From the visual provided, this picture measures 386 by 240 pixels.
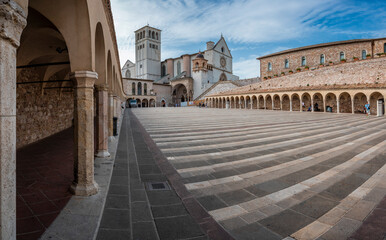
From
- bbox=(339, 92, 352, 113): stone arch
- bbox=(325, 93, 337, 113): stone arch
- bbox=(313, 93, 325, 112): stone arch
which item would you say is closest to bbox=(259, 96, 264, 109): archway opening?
bbox=(313, 93, 325, 112): stone arch

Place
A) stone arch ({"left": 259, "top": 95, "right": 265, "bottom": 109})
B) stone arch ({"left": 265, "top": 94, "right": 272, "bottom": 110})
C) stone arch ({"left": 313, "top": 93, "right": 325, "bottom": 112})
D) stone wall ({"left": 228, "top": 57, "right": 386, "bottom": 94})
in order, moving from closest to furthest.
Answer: stone wall ({"left": 228, "top": 57, "right": 386, "bottom": 94})
stone arch ({"left": 313, "top": 93, "right": 325, "bottom": 112})
stone arch ({"left": 265, "top": 94, "right": 272, "bottom": 110})
stone arch ({"left": 259, "top": 95, "right": 265, "bottom": 109})

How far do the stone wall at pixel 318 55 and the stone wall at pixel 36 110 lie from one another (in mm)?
40483

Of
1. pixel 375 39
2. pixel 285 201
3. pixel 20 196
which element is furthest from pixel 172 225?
pixel 375 39

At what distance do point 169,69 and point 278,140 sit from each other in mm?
63685

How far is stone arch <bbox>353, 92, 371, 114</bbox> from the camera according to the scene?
24620mm

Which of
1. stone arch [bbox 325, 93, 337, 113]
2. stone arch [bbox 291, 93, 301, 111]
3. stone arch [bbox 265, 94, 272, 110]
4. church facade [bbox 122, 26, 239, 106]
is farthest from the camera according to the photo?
church facade [bbox 122, 26, 239, 106]

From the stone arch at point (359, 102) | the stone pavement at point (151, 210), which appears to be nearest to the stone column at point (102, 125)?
the stone pavement at point (151, 210)

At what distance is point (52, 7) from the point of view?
333 cm

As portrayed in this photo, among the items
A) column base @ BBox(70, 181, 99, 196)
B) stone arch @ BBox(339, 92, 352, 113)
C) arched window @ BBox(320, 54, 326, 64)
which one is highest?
arched window @ BBox(320, 54, 326, 64)

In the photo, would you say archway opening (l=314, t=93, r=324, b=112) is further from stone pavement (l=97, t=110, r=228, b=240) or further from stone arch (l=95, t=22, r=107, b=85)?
stone pavement (l=97, t=110, r=228, b=240)

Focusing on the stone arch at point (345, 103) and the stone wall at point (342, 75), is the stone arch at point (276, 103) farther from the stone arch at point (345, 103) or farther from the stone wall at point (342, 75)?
the stone arch at point (345, 103)

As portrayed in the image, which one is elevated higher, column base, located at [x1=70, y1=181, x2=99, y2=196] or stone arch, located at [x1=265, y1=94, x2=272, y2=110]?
stone arch, located at [x1=265, y1=94, x2=272, y2=110]

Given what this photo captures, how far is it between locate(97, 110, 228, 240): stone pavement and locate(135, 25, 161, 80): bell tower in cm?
6592

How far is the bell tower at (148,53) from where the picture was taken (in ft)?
218
